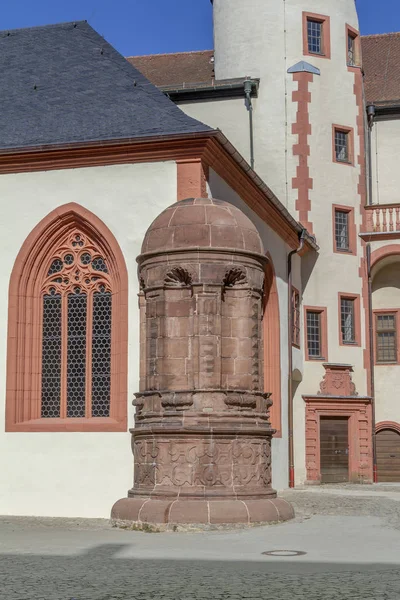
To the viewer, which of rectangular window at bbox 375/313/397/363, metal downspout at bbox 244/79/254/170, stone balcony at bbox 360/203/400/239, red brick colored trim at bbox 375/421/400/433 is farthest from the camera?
rectangular window at bbox 375/313/397/363

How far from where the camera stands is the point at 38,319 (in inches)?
697

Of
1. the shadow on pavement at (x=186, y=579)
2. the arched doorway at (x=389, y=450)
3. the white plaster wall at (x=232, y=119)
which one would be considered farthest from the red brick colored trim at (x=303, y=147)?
the shadow on pavement at (x=186, y=579)

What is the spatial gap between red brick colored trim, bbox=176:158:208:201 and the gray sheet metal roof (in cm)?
55

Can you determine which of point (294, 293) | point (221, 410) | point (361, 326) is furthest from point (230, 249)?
point (361, 326)

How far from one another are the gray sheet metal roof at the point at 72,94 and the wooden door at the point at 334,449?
12.8 m

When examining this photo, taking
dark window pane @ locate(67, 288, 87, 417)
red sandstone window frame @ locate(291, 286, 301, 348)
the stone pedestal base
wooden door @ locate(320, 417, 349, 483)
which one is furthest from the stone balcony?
the stone pedestal base

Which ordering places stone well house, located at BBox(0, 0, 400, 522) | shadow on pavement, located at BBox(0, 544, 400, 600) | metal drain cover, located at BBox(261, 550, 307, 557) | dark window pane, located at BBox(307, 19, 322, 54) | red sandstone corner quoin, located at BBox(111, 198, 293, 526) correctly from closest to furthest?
shadow on pavement, located at BBox(0, 544, 400, 600) → metal drain cover, located at BBox(261, 550, 307, 557) → red sandstone corner quoin, located at BBox(111, 198, 293, 526) → stone well house, located at BBox(0, 0, 400, 522) → dark window pane, located at BBox(307, 19, 322, 54)

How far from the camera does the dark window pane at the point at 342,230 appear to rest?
2948 centimetres

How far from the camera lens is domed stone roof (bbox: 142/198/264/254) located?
595 inches

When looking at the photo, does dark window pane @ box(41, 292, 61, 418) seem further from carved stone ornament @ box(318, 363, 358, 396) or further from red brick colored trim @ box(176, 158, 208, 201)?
carved stone ornament @ box(318, 363, 358, 396)

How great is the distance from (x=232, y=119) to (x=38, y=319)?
545 inches

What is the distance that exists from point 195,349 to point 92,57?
791 cm

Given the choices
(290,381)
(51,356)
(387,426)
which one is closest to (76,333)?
(51,356)

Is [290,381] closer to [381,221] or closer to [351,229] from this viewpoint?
[351,229]
